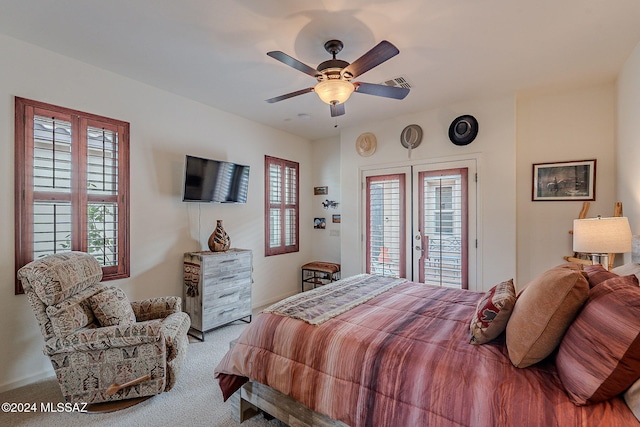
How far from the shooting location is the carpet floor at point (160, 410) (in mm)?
2068

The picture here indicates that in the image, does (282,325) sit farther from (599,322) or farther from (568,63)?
(568,63)

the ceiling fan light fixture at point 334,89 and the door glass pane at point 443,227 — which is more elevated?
the ceiling fan light fixture at point 334,89

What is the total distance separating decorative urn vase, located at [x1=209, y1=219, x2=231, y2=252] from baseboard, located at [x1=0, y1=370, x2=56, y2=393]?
5.96 ft

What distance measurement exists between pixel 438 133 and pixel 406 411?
142 inches

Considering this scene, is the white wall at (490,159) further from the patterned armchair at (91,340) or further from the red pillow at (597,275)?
the patterned armchair at (91,340)

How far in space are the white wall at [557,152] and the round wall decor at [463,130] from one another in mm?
545

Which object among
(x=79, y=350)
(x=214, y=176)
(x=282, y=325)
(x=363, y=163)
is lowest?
(x=79, y=350)

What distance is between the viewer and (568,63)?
2867 millimetres

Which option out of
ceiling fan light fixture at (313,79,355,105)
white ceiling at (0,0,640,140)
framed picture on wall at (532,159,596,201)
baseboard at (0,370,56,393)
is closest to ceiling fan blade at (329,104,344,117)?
ceiling fan light fixture at (313,79,355,105)

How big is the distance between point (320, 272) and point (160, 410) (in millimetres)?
3158

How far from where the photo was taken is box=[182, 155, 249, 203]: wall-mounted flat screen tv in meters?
3.53

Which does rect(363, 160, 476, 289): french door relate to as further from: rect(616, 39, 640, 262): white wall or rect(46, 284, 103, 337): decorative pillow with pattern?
rect(46, 284, 103, 337): decorative pillow with pattern

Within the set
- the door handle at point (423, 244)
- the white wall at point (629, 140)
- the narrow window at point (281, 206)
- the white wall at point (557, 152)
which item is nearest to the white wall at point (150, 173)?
the narrow window at point (281, 206)

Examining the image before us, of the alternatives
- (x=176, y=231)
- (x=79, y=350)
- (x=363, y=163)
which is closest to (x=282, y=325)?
(x=79, y=350)
